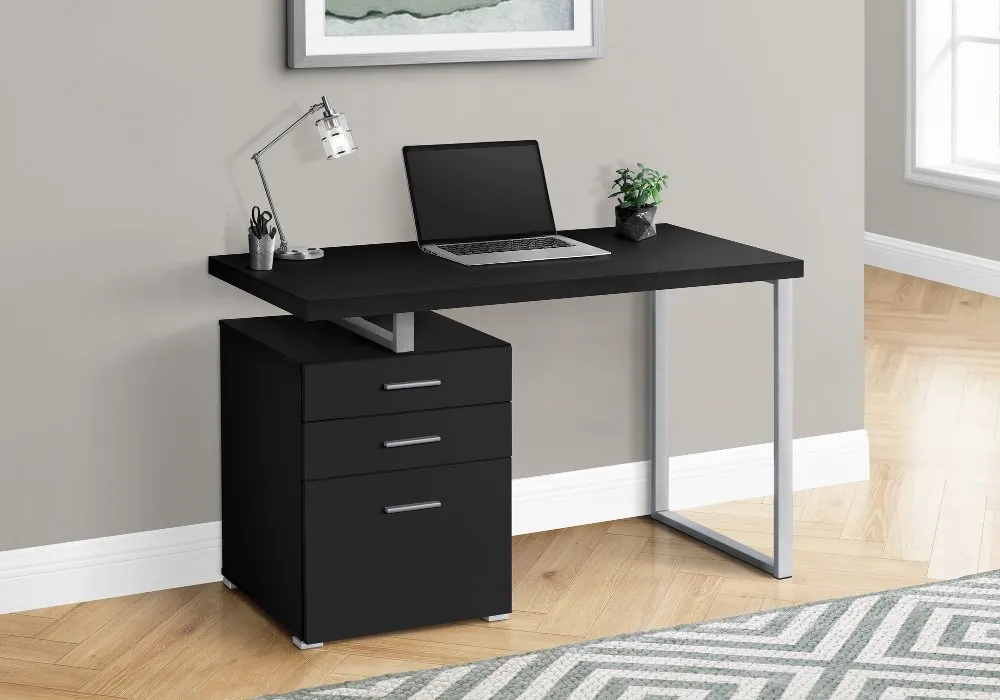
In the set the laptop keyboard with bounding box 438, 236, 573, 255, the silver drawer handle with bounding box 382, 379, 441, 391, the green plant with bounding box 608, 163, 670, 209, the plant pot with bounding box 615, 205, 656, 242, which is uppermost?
the green plant with bounding box 608, 163, 670, 209

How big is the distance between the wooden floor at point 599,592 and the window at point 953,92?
8.18 feet

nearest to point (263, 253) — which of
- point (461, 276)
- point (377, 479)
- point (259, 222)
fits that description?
point (259, 222)

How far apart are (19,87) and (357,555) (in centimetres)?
120

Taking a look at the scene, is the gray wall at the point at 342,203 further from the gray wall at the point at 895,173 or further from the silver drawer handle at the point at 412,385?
the gray wall at the point at 895,173

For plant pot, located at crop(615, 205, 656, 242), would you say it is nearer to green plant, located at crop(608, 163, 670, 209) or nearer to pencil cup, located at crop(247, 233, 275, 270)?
green plant, located at crop(608, 163, 670, 209)

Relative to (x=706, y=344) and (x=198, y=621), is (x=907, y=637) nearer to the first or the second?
(x=706, y=344)

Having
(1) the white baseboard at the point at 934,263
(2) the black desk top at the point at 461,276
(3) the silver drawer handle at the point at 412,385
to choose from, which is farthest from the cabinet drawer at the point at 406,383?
(1) the white baseboard at the point at 934,263

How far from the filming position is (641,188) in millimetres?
3729

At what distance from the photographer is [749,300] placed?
4.14 metres

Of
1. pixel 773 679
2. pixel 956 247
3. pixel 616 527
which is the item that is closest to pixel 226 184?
pixel 616 527

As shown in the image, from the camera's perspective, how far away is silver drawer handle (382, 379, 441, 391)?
10.3 ft

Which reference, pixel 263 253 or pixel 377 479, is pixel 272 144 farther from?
pixel 377 479

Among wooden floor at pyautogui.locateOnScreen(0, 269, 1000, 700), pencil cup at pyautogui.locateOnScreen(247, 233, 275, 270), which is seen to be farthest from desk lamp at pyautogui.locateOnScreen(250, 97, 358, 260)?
wooden floor at pyautogui.locateOnScreen(0, 269, 1000, 700)

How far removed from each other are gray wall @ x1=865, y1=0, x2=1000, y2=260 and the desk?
11.2 feet
